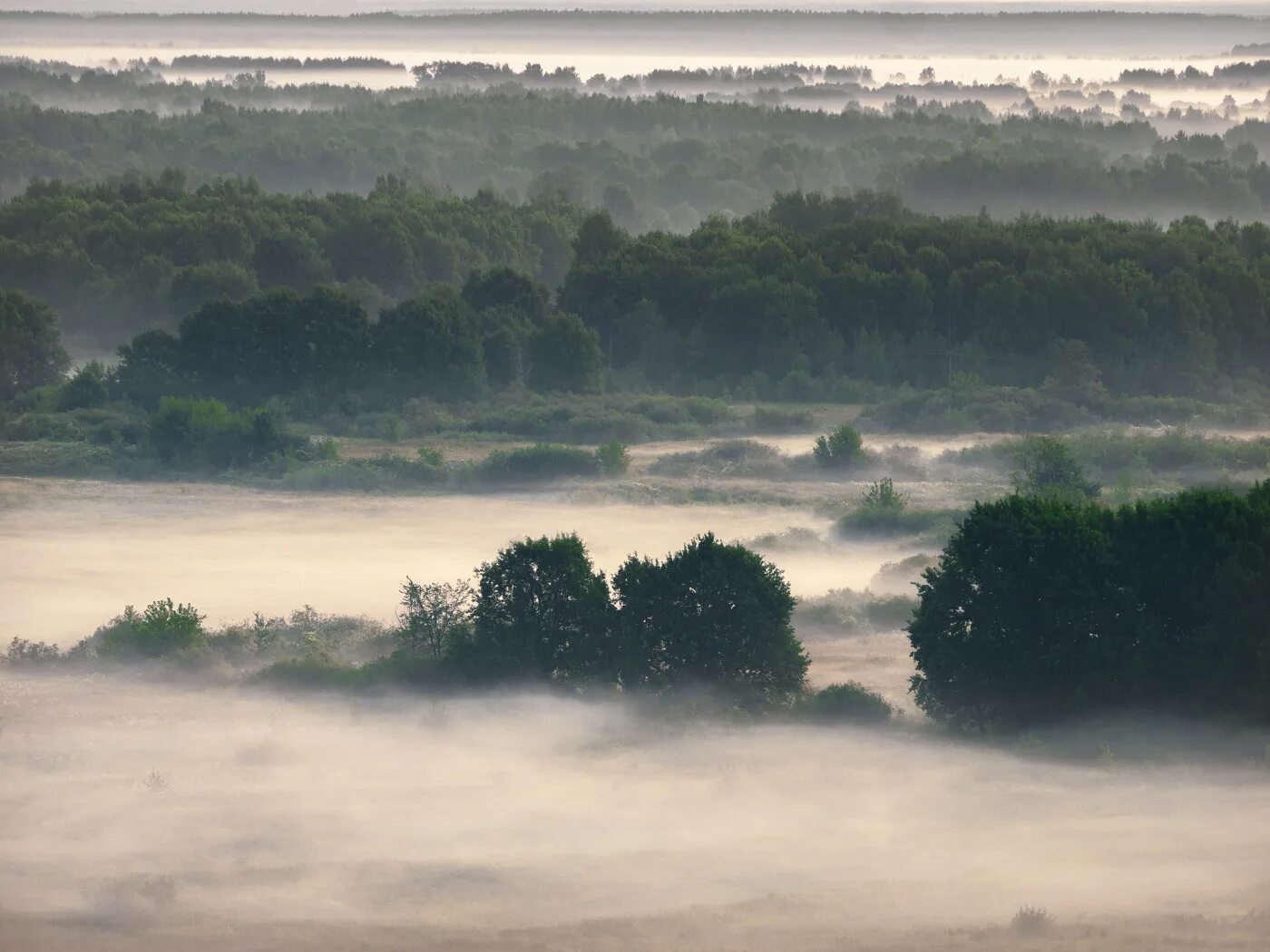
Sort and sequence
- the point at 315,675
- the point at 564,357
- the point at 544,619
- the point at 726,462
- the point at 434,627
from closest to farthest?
Answer: 1. the point at 544,619
2. the point at 315,675
3. the point at 434,627
4. the point at 726,462
5. the point at 564,357

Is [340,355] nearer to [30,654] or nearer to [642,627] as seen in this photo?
[30,654]

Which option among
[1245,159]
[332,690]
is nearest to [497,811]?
[332,690]

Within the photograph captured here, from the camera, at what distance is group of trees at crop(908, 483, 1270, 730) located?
84.8 ft

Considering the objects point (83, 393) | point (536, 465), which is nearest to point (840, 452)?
point (536, 465)

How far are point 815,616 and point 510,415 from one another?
23.5 metres

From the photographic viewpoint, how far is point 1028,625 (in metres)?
26.4

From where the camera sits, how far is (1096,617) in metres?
26.5

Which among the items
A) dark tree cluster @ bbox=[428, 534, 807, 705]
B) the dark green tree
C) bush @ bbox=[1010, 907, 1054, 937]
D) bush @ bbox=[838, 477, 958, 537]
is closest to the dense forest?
the dark green tree

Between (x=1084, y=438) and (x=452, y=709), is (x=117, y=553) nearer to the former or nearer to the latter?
(x=452, y=709)

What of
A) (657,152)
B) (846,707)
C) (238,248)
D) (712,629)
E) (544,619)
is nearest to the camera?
(846,707)

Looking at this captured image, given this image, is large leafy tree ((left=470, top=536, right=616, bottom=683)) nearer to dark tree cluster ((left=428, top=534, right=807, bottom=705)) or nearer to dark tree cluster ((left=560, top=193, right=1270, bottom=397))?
dark tree cluster ((left=428, top=534, right=807, bottom=705))

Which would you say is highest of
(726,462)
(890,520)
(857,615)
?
(726,462)

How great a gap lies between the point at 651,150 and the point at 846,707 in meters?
129

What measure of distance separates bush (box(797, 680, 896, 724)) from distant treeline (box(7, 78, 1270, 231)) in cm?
8532
